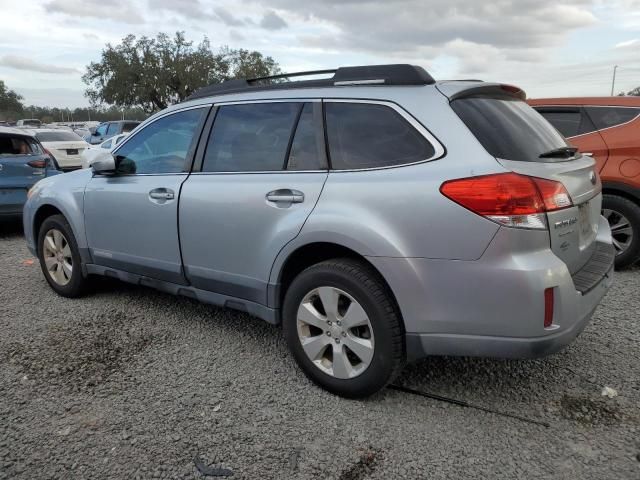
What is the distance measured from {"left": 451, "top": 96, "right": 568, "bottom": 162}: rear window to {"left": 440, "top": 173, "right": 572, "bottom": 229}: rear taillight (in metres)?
0.18

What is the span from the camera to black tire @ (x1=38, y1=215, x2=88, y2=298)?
455cm

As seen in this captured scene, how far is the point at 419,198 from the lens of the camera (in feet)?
8.30

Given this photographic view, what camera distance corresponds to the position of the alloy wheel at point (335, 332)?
2773 millimetres

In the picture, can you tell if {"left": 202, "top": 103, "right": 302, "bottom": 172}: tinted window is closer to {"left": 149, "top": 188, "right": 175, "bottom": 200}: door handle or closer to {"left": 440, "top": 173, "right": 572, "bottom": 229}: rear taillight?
{"left": 149, "top": 188, "right": 175, "bottom": 200}: door handle

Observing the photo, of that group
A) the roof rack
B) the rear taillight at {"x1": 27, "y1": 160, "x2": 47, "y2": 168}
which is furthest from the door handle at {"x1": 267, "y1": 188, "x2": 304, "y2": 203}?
the rear taillight at {"x1": 27, "y1": 160, "x2": 47, "y2": 168}

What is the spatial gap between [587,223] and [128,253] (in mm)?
3179

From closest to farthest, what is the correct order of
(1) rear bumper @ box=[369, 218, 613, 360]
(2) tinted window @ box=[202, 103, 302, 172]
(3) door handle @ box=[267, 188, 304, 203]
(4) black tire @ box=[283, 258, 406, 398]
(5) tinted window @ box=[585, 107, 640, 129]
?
(1) rear bumper @ box=[369, 218, 613, 360] → (4) black tire @ box=[283, 258, 406, 398] → (3) door handle @ box=[267, 188, 304, 203] → (2) tinted window @ box=[202, 103, 302, 172] → (5) tinted window @ box=[585, 107, 640, 129]

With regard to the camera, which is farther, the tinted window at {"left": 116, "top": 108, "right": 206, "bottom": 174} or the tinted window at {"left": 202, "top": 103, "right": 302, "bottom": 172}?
the tinted window at {"left": 116, "top": 108, "right": 206, "bottom": 174}

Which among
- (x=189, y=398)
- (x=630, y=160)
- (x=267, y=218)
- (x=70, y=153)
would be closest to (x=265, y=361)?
(x=189, y=398)

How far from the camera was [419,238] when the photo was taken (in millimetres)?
2531

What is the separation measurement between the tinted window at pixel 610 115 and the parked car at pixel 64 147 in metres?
14.2

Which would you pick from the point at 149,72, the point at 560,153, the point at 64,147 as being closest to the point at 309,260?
the point at 560,153

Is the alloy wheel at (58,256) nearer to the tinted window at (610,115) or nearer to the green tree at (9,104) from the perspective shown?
the tinted window at (610,115)

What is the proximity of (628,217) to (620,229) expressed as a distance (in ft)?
0.50
